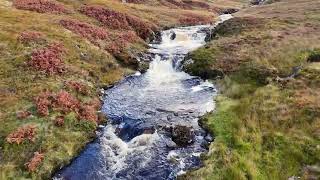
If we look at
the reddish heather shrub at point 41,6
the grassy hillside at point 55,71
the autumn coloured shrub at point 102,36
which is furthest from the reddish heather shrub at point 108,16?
the autumn coloured shrub at point 102,36

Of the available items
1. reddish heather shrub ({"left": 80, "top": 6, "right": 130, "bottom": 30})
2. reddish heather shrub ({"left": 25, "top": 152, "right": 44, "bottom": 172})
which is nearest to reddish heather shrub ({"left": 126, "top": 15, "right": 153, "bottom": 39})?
reddish heather shrub ({"left": 80, "top": 6, "right": 130, "bottom": 30})

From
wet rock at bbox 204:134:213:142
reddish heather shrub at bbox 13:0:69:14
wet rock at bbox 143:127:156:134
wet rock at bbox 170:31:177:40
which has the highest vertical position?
reddish heather shrub at bbox 13:0:69:14

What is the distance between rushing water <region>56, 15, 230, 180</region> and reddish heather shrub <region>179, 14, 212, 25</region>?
30.8m

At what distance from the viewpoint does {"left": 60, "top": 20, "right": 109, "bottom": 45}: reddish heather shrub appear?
167ft

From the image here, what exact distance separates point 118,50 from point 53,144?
22842 millimetres

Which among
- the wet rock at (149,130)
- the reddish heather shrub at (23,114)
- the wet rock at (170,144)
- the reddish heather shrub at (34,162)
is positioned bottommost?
the reddish heather shrub at (34,162)

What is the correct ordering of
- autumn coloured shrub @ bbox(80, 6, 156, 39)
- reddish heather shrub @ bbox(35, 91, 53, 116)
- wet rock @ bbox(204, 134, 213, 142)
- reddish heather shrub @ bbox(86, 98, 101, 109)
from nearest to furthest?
wet rock @ bbox(204, 134, 213, 142), reddish heather shrub @ bbox(35, 91, 53, 116), reddish heather shrub @ bbox(86, 98, 101, 109), autumn coloured shrub @ bbox(80, 6, 156, 39)

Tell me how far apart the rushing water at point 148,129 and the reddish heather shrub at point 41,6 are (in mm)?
22008

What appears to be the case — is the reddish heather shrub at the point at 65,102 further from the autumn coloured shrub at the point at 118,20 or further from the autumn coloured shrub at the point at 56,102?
the autumn coloured shrub at the point at 118,20

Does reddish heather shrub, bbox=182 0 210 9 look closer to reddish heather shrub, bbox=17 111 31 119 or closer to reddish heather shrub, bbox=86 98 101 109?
reddish heather shrub, bbox=86 98 101 109

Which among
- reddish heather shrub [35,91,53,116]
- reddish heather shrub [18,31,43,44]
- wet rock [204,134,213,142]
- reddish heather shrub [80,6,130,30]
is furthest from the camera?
reddish heather shrub [80,6,130,30]

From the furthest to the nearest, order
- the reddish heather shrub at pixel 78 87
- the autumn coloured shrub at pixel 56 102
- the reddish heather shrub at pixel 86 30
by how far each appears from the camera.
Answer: the reddish heather shrub at pixel 86 30
the reddish heather shrub at pixel 78 87
the autumn coloured shrub at pixel 56 102

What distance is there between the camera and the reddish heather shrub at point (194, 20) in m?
77.1

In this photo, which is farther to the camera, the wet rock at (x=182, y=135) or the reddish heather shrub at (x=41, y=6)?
the reddish heather shrub at (x=41, y=6)
